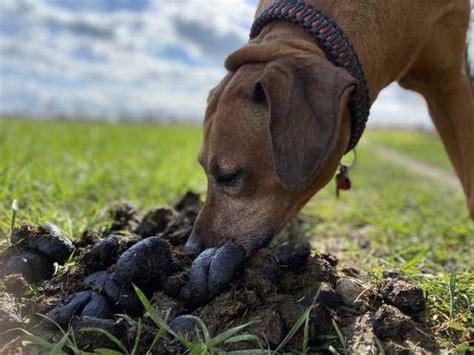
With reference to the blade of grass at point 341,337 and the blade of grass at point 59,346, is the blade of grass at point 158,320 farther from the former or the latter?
the blade of grass at point 341,337

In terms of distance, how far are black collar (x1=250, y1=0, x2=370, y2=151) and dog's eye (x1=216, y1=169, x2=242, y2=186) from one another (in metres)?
0.62

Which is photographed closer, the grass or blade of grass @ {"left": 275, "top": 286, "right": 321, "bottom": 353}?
blade of grass @ {"left": 275, "top": 286, "right": 321, "bottom": 353}

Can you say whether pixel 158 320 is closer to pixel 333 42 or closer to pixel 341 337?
pixel 341 337

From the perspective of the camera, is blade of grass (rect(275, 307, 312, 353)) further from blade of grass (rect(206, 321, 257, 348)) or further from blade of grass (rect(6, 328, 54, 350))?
blade of grass (rect(6, 328, 54, 350))

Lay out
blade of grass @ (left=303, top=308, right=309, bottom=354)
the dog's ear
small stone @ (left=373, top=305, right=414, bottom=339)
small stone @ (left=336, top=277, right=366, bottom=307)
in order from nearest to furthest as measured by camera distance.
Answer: blade of grass @ (left=303, top=308, right=309, bottom=354), small stone @ (left=373, top=305, right=414, bottom=339), small stone @ (left=336, top=277, right=366, bottom=307), the dog's ear

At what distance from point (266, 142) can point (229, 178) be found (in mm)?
262

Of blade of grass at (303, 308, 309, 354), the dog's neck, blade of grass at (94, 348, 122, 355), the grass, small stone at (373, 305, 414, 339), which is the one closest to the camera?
blade of grass at (94, 348, 122, 355)

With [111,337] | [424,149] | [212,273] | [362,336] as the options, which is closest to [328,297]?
[362,336]

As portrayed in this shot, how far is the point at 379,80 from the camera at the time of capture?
3258 mm

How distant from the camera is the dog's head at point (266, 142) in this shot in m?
2.54

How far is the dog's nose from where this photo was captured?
2764mm

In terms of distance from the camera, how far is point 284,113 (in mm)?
2555

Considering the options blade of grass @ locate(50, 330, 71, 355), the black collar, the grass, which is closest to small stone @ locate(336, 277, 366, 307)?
the black collar

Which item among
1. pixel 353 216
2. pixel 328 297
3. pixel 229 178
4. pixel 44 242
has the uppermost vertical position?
pixel 229 178
